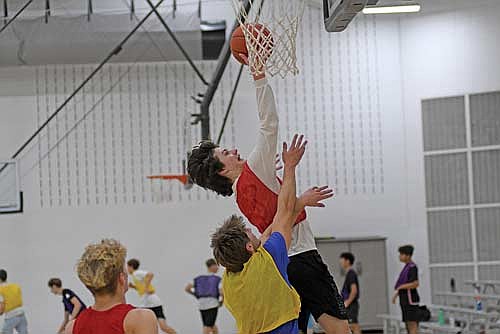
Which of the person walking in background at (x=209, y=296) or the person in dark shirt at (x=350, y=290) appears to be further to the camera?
the person walking in background at (x=209, y=296)

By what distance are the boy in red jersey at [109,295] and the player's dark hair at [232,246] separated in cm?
57

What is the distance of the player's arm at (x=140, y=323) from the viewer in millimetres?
3729

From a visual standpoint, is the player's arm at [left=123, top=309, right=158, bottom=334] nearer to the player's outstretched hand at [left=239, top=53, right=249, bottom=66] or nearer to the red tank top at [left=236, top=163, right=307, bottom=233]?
the red tank top at [left=236, top=163, right=307, bottom=233]

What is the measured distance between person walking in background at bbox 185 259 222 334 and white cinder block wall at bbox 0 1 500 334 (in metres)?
1.72

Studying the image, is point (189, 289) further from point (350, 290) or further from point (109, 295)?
point (109, 295)

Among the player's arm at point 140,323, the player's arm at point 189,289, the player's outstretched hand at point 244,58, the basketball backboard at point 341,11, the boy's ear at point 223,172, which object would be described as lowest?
the player's arm at point 189,289

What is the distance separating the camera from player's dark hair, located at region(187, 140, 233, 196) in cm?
488

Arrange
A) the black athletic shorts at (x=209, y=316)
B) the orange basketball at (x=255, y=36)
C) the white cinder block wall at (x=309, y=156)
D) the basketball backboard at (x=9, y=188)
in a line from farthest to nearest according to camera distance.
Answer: the white cinder block wall at (x=309, y=156), the black athletic shorts at (x=209, y=316), the basketball backboard at (x=9, y=188), the orange basketball at (x=255, y=36)

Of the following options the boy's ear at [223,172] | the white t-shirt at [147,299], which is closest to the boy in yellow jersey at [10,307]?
the white t-shirt at [147,299]

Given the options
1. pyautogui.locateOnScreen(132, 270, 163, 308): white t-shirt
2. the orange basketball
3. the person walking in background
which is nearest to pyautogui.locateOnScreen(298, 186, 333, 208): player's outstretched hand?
the orange basketball

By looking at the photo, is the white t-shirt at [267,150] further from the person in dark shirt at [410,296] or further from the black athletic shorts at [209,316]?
the black athletic shorts at [209,316]

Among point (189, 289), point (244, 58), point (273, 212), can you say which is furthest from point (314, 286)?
point (189, 289)

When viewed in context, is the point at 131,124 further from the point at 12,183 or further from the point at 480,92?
the point at 480,92

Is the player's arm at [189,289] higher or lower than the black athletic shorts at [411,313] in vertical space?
higher
